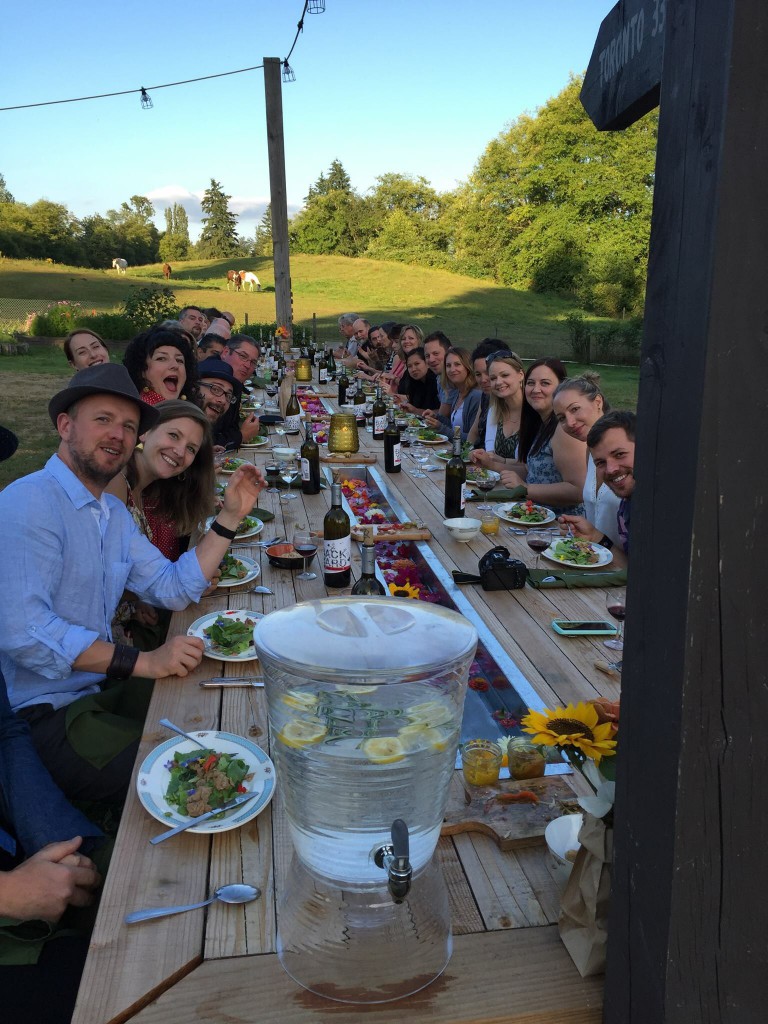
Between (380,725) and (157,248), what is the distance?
176 ft

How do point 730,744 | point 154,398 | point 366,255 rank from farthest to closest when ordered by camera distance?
point 366,255
point 154,398
point 730,744

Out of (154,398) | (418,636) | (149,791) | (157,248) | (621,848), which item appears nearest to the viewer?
(621,848)

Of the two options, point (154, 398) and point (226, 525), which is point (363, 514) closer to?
point (226, 525)

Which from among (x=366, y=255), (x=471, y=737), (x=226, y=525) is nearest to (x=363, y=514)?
(x=226, y=525)

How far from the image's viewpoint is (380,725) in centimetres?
88

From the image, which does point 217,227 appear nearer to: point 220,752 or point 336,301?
point 336,301

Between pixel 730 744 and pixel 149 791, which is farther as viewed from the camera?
pixel 149 791

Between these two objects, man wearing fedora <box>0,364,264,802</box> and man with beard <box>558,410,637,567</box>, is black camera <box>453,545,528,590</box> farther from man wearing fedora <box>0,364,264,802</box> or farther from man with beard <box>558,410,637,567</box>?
man wearing fedora <box>0,364,264,802</box>

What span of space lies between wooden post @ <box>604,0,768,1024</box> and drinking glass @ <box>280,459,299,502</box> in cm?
275

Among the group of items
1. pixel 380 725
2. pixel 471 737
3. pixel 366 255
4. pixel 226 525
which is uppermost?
pixel 366 255

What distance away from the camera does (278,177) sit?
10.4m

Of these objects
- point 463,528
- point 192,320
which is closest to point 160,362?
point 463,528

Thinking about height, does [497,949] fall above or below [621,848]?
below

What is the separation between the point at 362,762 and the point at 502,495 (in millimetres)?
2630
